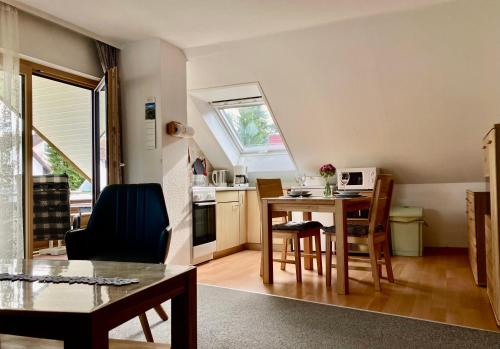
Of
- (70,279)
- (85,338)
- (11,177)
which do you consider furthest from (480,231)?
(11,177)

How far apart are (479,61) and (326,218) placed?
7.67 ft

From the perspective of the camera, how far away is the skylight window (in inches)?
218

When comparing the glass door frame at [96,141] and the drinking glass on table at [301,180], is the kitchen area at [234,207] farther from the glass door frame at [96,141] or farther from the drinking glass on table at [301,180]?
the glass door frame at [96,141]

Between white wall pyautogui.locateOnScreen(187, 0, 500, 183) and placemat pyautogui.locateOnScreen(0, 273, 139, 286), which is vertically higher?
white wall pyautogui.locateOnScreen(187, 0, 500, 183)

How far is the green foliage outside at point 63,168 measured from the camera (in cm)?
367

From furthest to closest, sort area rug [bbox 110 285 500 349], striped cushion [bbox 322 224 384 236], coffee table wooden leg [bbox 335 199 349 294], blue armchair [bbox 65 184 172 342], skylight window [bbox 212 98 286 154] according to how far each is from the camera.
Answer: skylight window [bbox 212 98 286 154] < striped cushion [bbox 322 224 384 236] < coffee table wooden leg [bbox 335 199 349 294] < blue armchair [bbox 65 184 172 342] < area rug [bbox 110 285 500 349]

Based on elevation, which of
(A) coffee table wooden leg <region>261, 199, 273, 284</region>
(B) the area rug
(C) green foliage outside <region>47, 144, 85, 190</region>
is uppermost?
(C) green foliage outside <region>47, 144, 85, 190</region>

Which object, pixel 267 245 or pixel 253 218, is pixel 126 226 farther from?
pixel 253 218

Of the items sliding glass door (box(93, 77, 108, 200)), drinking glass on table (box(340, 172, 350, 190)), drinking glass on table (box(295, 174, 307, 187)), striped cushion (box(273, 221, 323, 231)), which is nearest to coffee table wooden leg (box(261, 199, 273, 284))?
striped cushion (box(273, 221, 323, 231))

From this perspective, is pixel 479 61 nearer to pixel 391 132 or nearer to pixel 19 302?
pixel 391 132

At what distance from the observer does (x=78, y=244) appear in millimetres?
2326

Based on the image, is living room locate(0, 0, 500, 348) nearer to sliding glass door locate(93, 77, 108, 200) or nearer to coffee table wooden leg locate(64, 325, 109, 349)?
sliding glass door locate(93, 77, 108, 200)

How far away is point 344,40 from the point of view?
3850 millimetres

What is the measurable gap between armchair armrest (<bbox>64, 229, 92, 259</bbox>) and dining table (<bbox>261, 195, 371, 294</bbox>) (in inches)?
62.6
